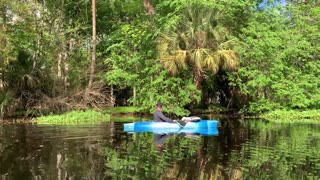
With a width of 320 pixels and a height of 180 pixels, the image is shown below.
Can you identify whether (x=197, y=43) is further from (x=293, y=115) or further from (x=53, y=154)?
(x=53, y=154)

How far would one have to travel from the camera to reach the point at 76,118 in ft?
85.8

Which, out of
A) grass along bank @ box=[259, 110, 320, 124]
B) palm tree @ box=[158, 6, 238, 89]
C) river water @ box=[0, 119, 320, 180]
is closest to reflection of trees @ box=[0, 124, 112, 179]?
river water @ box=[0, 119, 320, 180]

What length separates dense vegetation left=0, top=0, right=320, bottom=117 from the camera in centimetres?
2742

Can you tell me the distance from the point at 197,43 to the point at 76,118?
358 inches

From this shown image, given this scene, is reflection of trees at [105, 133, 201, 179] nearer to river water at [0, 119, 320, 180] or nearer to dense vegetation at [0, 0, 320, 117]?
river water at [0, 119, 320, 180]

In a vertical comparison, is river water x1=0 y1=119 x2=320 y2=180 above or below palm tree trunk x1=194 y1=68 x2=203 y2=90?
below

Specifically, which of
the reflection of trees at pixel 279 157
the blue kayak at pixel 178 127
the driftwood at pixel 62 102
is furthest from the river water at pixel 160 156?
the driftwood at pixel 62 102

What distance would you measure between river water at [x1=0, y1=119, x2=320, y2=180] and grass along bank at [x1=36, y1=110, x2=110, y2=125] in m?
6.96

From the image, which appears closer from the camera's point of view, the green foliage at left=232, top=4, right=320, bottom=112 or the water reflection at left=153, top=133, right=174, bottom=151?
the water reflection at left=153, top=133, right=174, bottom=151

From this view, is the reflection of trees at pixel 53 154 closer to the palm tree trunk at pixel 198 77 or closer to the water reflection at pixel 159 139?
the water reflection at pixel 159 139

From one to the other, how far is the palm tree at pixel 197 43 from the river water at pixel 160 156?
9.61 m

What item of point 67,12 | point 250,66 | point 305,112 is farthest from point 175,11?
point 67,12

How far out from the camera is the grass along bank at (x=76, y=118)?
25.4 m

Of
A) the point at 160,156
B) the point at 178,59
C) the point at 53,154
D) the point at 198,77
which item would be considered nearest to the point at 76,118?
the point at 178,59
